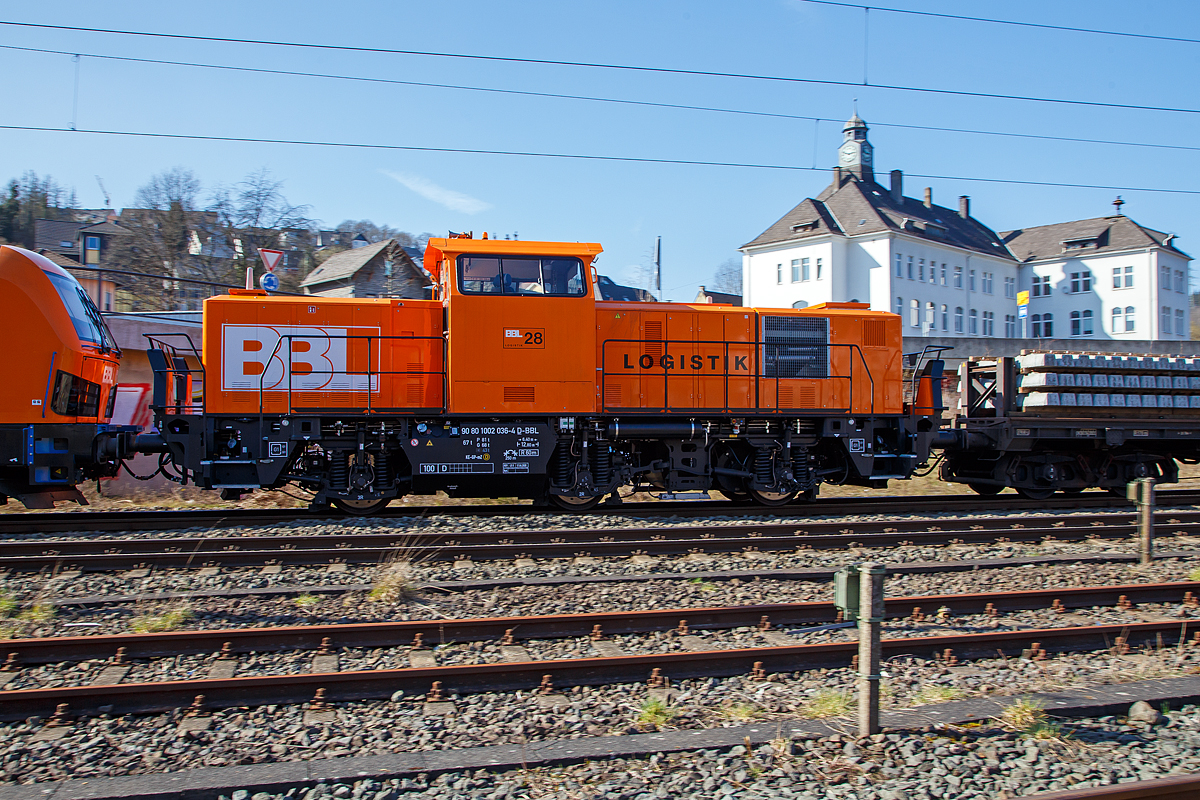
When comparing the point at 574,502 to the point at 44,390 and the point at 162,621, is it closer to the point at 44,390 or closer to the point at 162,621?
the point at 162,621

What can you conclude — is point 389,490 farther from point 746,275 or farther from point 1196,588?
point 746,275

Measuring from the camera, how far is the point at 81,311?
10.2 meters

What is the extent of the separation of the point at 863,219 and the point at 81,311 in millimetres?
46416

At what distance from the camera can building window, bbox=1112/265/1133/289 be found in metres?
52.4

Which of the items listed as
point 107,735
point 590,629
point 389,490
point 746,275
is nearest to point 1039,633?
point 590,629

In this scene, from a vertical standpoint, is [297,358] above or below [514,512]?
above

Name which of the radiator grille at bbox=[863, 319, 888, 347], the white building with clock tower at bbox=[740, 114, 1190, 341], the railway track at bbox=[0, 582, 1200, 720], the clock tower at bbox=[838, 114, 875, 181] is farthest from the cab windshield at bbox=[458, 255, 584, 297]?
the clock tower at bbox=[838, 114, 875, 181]

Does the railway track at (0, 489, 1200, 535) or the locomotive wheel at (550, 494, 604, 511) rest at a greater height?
the locomotive wheel at (550, 494, 604, 511)

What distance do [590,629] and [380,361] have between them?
609cm

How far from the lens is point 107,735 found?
13.2 feet

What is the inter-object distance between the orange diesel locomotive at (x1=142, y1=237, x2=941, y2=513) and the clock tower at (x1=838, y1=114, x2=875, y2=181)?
47.7m

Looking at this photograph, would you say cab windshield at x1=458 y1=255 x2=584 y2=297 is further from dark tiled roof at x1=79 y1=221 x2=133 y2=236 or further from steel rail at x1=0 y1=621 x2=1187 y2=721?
dark tiled roof at x1=79 y1=221 x2=133 y2=236

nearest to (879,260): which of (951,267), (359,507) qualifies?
(951,267)

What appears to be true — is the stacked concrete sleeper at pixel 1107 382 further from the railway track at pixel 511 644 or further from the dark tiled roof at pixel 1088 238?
the dark tiled roof at pixel 1088 238
